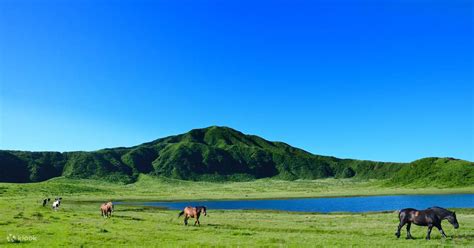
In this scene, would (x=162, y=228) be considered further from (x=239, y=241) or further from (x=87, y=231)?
(x=239, y=241)

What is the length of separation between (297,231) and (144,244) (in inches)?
601

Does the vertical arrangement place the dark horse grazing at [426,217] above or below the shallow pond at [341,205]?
above

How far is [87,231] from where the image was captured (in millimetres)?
36531

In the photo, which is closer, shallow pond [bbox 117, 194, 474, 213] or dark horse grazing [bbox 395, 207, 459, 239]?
dark horse grazing [bbox 395, 207, 459, 239]

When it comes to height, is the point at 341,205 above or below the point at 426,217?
below

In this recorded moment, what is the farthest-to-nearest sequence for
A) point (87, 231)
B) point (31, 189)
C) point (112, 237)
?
point (31, 189)
point (87, 231)
point (112, 237)

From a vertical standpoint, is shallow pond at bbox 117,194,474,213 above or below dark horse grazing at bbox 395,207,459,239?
below

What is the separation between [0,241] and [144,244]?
1019cm

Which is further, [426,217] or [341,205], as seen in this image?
[341,205]

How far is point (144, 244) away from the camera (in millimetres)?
30125

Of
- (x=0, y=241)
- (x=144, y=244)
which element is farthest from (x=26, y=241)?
(x=144, y=244)

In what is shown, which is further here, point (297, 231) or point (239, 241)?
point (297, 231)

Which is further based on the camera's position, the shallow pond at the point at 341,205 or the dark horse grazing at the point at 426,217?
the shallow pond at the point at 341,205

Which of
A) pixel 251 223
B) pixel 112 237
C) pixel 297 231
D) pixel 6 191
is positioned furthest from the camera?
pixel 6 191
